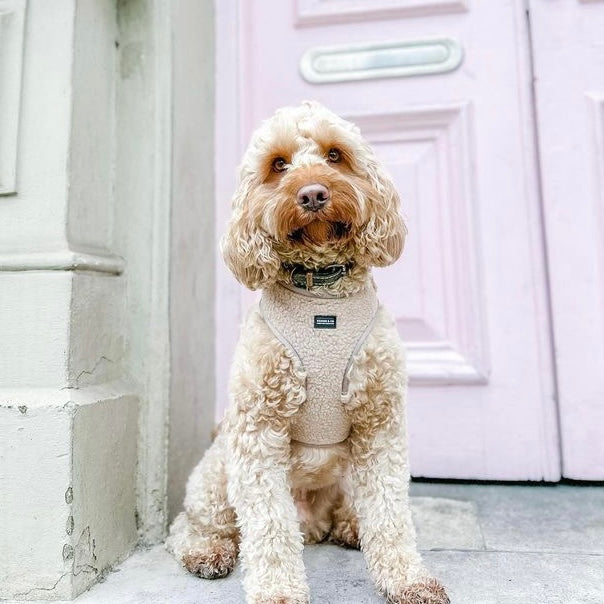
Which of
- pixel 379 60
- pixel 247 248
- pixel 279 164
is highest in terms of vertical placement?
pixel 379 60

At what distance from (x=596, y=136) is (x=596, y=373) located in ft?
2.87

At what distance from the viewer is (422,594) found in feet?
4.05

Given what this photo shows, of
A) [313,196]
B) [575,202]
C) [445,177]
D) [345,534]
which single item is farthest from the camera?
[445,177]

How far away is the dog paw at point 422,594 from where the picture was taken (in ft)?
4.03

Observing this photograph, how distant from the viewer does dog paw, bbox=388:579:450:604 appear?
1.23m

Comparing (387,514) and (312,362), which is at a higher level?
(312,362)

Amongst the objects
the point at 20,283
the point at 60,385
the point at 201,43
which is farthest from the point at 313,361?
the point at 201,43

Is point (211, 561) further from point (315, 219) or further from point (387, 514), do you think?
point (315, 219)

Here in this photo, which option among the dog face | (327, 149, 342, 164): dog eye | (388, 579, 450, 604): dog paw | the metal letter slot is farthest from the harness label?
the metal letter slot

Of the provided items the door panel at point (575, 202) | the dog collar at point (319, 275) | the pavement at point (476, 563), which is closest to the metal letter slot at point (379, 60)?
the door panel at point (575, 202)

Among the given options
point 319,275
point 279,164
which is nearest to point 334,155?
point 279,164

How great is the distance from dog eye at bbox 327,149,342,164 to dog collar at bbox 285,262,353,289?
0.83 ft

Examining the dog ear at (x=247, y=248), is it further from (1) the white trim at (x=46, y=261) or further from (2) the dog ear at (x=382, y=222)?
(1) the white trim at (x=46, y=261)

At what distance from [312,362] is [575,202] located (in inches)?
52.9
